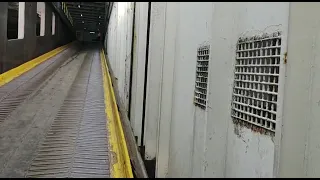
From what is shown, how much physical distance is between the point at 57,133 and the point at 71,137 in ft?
0.88

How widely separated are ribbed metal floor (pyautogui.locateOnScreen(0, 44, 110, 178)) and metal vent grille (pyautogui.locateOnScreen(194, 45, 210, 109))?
1.70 m

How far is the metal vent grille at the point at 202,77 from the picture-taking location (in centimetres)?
189

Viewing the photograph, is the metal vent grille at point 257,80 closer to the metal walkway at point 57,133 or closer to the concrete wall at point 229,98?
the concrete wall at point 229,98

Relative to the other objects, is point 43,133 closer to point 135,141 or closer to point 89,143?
point 89,143

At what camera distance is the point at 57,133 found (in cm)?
436

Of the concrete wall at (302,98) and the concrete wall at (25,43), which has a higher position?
the concrete wall at (25,43)

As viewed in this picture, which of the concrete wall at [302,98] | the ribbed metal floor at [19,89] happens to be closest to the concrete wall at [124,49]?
the ribbed metal floor at [19,89]

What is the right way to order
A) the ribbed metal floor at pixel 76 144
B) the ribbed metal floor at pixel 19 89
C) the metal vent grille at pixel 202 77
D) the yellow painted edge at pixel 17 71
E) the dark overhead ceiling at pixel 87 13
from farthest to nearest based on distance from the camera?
the dark overhead ceiling at pixel 87 13
the yellow painted edge at pixel 17 71
the ribbed metal floor at pixel 19 89
the ribbed metal floor at pixel 76 144
the metal vent grille at pixel 202 77

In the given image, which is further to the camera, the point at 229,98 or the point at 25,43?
the point at 25,43

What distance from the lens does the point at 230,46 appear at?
1.57 metres

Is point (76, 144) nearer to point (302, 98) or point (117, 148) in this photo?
point (117, 148)

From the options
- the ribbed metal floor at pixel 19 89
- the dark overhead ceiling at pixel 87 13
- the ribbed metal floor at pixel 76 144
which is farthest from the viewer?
the dark overhead ceiling at pixel 87 13

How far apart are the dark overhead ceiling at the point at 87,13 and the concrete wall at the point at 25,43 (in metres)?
4.99

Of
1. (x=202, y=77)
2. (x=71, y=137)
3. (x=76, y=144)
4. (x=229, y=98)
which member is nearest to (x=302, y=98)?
(x=229, y=98)
